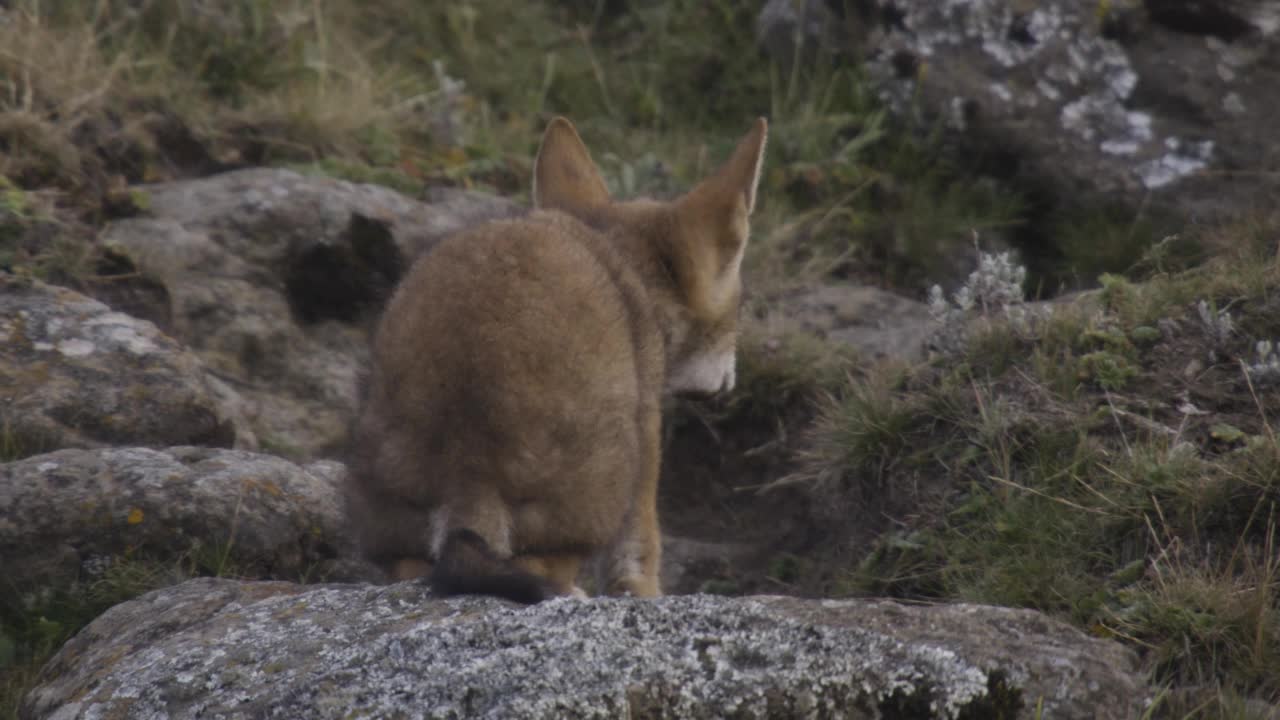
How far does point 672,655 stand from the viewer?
246 centimetres

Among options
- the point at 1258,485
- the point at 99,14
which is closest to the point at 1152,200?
the point at 1258,485

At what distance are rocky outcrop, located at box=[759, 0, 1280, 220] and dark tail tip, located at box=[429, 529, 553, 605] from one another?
13.8 feet

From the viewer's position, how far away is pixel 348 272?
18.2ft

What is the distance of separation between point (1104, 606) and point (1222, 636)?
269 millimetres

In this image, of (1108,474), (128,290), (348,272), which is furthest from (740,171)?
(128,290)

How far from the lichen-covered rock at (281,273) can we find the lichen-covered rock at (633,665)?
90.2 inches

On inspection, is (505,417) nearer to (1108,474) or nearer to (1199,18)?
(1108,474)

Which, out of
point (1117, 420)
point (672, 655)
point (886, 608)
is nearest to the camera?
point (672, 655)

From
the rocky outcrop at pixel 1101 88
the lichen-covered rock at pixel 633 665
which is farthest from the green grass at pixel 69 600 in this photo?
the rocky outcrop at pixel 1101 88

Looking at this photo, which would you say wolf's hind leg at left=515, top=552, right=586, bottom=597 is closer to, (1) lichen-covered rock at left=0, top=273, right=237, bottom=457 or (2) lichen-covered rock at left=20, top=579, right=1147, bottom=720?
(2) lichen-covered rock at left=20, top=579, right=1147, bottom=720

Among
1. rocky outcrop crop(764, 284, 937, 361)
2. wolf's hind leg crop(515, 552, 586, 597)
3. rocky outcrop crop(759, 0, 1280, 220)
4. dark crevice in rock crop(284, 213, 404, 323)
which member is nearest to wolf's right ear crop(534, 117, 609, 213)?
dark crevice in rock crop(284, 213, 404, 323)

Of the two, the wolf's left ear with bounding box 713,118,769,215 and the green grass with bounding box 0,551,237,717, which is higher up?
the wolf's left ear with bounding box 713,118,769,215

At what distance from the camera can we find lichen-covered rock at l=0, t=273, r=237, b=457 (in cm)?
397

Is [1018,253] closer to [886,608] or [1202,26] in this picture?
[1202,26]
